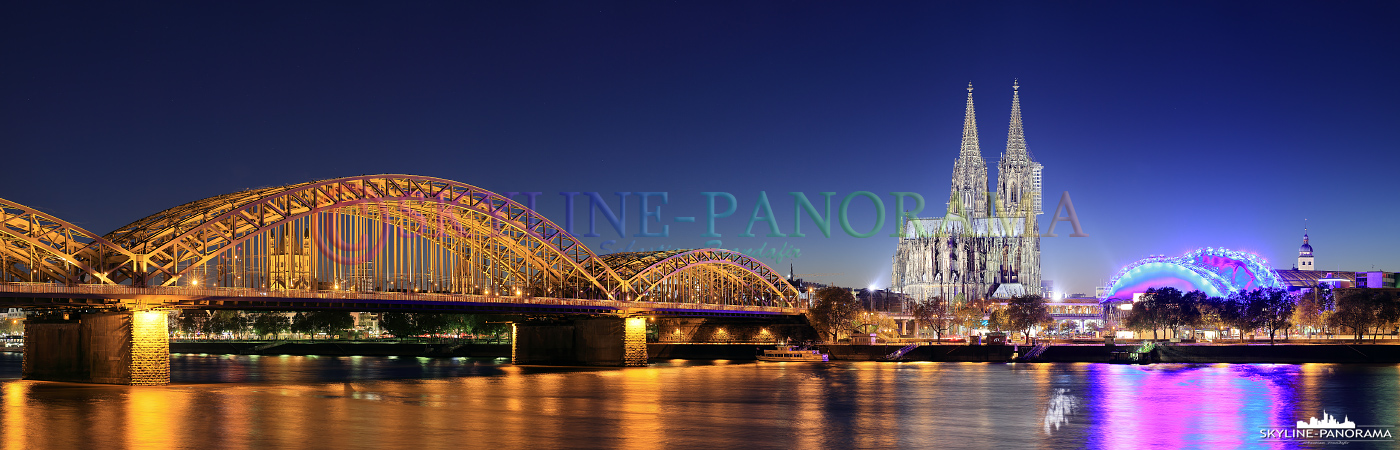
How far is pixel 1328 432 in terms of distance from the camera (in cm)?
4866

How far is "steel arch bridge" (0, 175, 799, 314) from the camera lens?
236 ft

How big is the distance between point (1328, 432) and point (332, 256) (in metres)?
64.5

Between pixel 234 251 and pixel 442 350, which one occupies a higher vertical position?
pixel 234 251

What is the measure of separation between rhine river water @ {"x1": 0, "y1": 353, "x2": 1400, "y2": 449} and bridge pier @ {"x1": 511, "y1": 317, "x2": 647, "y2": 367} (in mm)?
14874

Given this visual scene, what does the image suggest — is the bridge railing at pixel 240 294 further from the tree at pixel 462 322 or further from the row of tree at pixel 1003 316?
the tree at pixel 462 322

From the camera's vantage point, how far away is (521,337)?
375 ft

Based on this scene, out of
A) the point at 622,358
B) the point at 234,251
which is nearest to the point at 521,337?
the point at 622,358

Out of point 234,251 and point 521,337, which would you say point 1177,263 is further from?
point 234,251

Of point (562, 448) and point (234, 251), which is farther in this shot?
point (234, 251)

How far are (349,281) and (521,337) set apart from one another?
25637 millimetres

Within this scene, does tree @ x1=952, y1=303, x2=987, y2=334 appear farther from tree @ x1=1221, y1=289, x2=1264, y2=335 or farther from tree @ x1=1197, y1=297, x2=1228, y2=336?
tree @ x1=1221, y1=289, x2=1264, y2=335

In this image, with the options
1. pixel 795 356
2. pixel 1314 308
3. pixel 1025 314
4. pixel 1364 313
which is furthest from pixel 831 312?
pixel 1314 308

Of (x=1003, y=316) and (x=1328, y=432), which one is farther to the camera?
(x=1003, y=316)

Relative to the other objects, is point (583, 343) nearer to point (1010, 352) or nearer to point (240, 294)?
point (240, 294)
